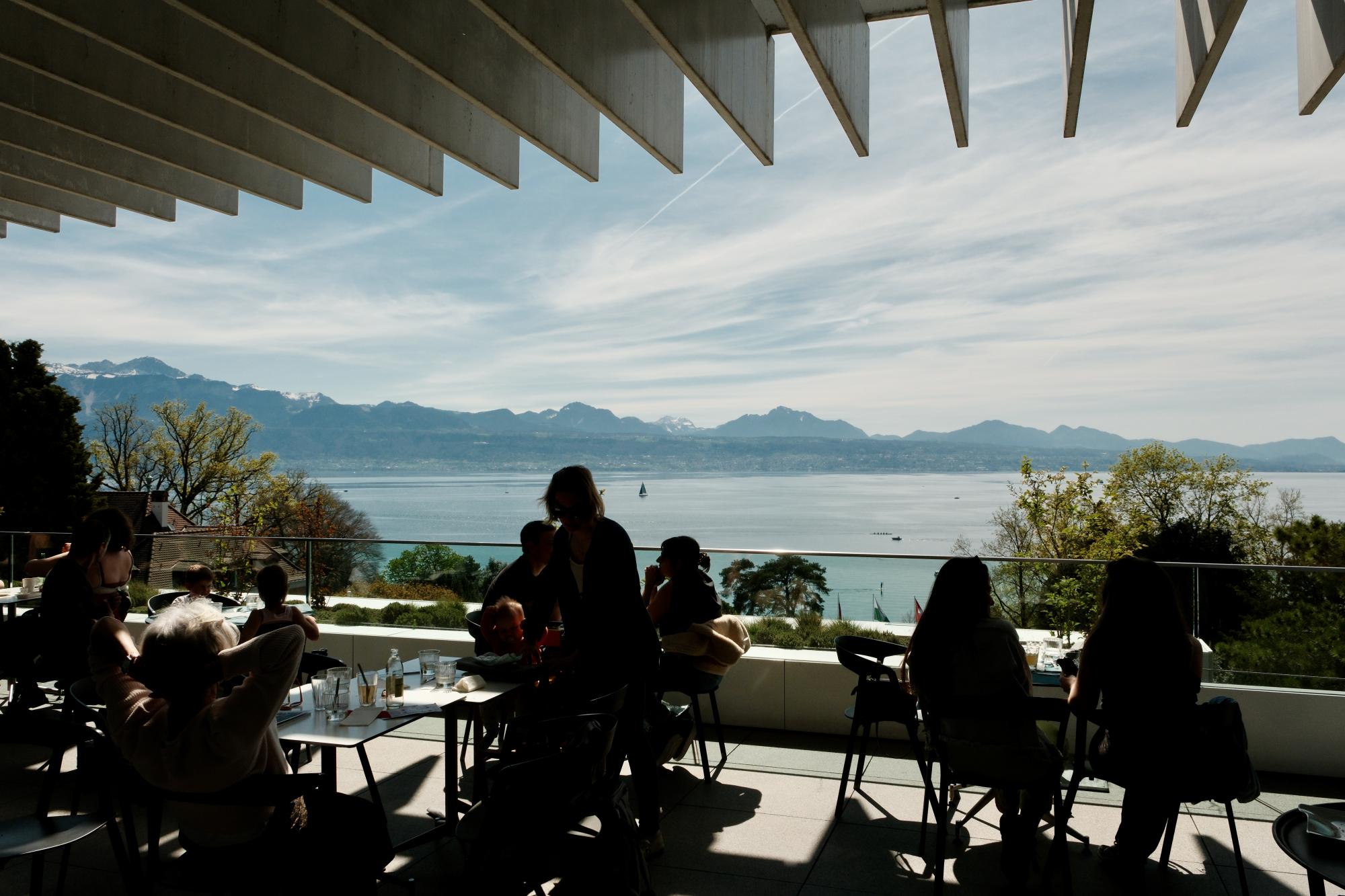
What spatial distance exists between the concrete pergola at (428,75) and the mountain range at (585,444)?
12027 cm

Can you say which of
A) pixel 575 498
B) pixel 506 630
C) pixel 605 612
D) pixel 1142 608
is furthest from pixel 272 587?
pixel 1142 608

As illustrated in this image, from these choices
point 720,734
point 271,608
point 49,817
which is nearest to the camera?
point 49,817

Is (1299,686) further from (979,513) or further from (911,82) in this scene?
(979,513)

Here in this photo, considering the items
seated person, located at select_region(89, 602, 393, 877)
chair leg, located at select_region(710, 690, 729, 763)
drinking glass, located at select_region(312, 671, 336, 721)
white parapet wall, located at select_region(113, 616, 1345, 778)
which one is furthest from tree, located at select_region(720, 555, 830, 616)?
seated person, located at select_region(89, 602, 393, 877)

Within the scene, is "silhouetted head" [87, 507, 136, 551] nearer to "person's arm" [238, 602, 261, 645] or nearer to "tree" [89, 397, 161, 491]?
"person's arm" [238, 602, 261, 645]

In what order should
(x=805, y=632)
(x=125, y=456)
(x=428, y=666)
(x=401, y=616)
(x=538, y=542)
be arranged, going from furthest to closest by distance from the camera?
(x=125, y=456) < (x=401, y=616) < (x=805, y=632) < (x=538, y=542) < (x=428, y=666)

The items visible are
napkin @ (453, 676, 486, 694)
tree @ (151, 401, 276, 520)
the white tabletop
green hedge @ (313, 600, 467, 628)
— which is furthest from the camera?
tree @ (151, 401, 276, 520)

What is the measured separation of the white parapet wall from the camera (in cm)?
502

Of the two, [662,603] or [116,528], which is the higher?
[116,528]

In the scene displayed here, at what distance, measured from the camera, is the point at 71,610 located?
17.6 feet

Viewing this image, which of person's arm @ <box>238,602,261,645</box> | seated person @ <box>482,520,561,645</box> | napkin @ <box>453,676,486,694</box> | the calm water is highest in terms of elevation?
seated person @ <box>482,520,561,645</box>

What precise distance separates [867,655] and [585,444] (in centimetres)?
13680

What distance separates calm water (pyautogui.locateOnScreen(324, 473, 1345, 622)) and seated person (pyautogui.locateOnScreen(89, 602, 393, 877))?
54194 mm

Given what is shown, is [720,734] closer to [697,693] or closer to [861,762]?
[697,693]
